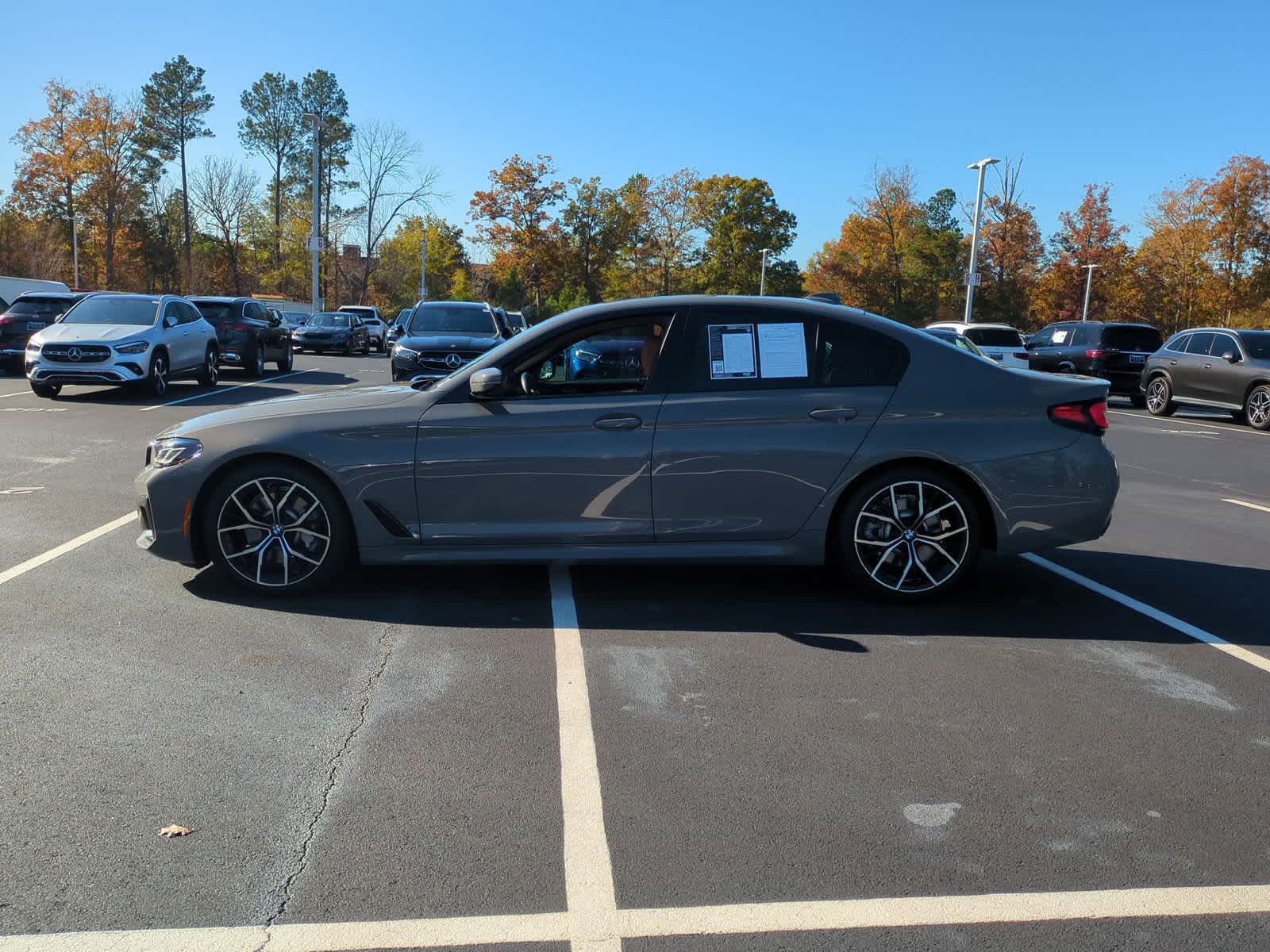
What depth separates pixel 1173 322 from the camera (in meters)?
61.1

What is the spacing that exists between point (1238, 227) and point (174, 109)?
59.0m

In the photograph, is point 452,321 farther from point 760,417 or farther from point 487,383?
point 760,417

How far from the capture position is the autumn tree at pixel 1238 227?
171ft

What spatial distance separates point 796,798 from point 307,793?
149cm

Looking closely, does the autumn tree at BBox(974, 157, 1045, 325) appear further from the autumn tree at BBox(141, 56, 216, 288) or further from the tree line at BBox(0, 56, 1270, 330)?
the autumn tree at BBox(141, 56, 216, 288)

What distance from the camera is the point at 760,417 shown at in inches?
212

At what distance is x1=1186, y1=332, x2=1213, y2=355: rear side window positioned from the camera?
64.2 ft

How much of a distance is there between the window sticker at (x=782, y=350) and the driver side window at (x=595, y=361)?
0.52 metres

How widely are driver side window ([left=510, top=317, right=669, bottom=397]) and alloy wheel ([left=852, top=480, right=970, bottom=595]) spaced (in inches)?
53.4

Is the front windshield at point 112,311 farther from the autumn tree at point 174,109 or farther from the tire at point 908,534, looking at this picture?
the autumn tree at point 174,109

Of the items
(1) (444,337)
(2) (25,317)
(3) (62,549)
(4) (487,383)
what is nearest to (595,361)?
(4) (487,383)

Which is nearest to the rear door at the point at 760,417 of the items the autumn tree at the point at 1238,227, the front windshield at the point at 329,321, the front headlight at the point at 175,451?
the front headlight at the point at 175,451

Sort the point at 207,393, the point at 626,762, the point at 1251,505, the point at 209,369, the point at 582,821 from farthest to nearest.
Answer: the point at 209,369 < the point at 207,393 < the point at 1251,505 < the point at 626,762 < the point at 582,821

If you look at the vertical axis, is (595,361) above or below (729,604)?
above
